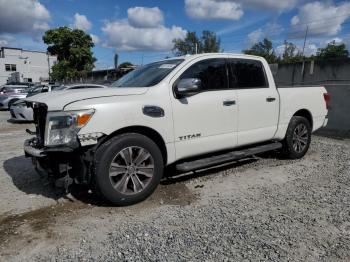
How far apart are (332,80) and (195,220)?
8.97 metres

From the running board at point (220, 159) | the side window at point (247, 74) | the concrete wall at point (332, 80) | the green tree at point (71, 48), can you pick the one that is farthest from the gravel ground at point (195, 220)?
the green tree at point (71, 48)

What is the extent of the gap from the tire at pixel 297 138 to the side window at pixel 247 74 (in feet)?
3.37

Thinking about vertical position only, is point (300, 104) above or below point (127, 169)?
above

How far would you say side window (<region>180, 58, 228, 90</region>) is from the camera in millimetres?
4640

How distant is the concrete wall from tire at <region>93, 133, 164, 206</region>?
6942mm

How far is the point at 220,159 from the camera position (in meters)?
4.84

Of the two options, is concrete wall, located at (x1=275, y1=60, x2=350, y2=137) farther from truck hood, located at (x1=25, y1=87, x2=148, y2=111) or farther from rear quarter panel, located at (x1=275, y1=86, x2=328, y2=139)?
truck hood, located at (x1=25, y1=87, x2=148, y2=111)

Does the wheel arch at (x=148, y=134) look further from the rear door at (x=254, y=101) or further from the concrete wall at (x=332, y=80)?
the concrete wall at (x=332, y=80)

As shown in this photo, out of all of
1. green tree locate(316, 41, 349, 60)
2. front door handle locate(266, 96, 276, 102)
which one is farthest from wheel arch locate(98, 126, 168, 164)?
green tree locate(316, 41, 349, 60)

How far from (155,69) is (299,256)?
3146 mm

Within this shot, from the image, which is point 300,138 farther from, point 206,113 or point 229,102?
point 206,113

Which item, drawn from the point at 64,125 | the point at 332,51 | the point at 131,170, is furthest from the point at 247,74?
the point at 332,51

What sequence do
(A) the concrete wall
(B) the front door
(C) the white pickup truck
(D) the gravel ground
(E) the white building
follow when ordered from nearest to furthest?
(D) the gravel ground < (C) the white pickup truck < (B) the front door < (A) the concrete wall < (E) the white building

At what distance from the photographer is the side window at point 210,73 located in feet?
15.2
